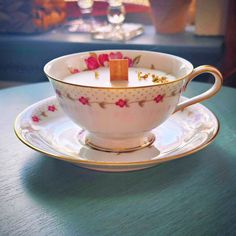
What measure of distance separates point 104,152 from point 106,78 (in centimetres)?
11

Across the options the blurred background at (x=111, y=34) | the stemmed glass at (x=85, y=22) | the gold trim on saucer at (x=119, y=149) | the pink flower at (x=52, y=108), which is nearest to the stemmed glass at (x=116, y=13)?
the blurred background at (x=111, y=34)

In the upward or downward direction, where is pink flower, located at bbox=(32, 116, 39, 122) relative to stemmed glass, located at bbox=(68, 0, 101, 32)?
upward

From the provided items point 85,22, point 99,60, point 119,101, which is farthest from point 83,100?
point 85,22

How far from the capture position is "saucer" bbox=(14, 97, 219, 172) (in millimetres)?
503

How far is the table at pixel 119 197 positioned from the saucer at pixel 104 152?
2 centimetres

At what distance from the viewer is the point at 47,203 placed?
1.46ft

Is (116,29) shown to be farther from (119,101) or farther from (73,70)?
(119,101)

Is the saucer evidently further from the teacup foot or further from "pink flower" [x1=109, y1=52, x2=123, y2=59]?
"pink flower" [x1=109, y1=52, x2=123, y2=59]

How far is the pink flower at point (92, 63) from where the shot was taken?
629mm

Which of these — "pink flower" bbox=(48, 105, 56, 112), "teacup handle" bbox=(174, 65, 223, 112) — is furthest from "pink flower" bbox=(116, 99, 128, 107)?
"pink flower" bbox=(48, 105, 56, 112)

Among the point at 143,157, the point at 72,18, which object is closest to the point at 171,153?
the point at 143,157

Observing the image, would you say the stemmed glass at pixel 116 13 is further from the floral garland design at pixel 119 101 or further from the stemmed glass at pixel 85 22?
the floral garland design at pixel 119 101

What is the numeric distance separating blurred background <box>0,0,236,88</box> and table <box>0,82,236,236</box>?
933mm

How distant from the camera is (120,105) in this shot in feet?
1.63
